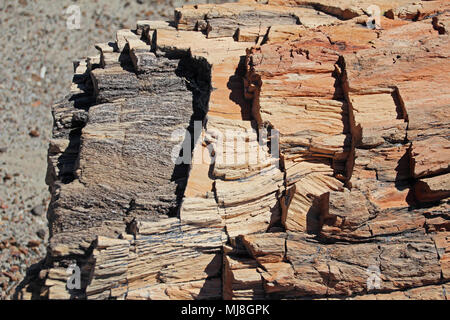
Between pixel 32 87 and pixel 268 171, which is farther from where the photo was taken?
pixel 32 87

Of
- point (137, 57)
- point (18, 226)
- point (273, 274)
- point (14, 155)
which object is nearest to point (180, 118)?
point (137, 57)

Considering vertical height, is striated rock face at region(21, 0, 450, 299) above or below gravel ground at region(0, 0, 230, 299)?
below

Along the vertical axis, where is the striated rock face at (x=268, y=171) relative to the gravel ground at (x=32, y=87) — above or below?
below

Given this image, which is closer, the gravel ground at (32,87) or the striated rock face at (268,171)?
the striated rock face at (268,171)

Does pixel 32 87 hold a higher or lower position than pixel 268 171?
higher

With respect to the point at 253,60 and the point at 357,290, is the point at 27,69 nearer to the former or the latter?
the point at 253,60
